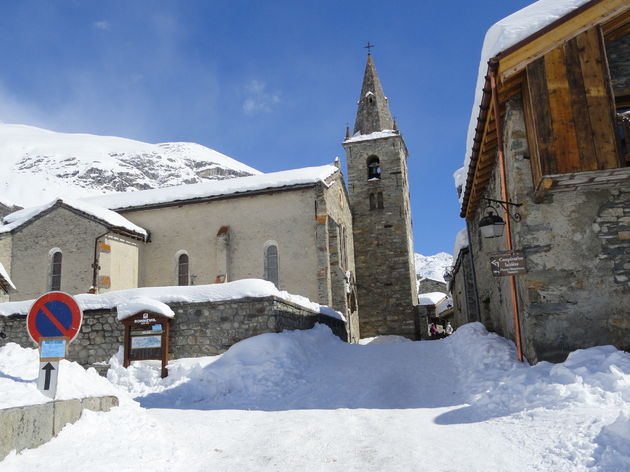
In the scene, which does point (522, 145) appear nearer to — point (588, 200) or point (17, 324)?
point (588, 200)

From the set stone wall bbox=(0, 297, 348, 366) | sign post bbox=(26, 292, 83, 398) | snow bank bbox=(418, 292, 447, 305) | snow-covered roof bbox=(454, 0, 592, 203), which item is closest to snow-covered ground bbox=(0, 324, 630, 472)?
sign post bbox=(26, 292, 83, 398)

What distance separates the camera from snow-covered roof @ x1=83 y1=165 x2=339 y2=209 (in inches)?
914

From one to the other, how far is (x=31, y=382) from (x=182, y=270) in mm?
18134

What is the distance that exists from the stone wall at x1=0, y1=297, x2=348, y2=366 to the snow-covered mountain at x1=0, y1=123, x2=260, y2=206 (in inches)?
3962

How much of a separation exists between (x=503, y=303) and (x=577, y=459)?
8.08 meters

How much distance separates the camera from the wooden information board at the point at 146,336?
13047 millimetres

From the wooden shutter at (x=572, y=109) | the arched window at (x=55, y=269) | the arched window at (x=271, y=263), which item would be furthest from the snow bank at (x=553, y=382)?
the arched window at (x=55, y=269)

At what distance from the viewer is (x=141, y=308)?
13406 millimetres

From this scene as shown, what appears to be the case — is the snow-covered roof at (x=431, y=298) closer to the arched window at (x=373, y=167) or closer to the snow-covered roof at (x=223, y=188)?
the arched window at (x=373, y=167)

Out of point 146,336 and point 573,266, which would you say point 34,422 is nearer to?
point 146,336

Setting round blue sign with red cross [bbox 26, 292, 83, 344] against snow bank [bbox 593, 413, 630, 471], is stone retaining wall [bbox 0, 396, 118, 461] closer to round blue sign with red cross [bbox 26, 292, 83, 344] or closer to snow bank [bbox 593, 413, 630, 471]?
round blue sign with red cross [bbox 26, 292, 83, 344]

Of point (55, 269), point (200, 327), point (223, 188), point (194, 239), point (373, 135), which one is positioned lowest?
point (200, 327)

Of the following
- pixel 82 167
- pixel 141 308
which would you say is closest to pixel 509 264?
pixel 141 308

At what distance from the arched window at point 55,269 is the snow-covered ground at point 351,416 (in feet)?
36.1
